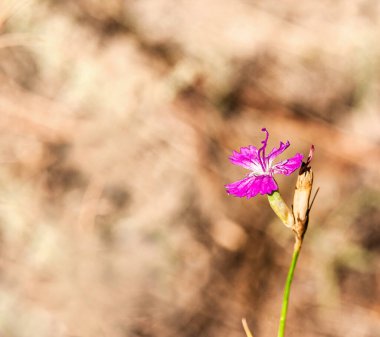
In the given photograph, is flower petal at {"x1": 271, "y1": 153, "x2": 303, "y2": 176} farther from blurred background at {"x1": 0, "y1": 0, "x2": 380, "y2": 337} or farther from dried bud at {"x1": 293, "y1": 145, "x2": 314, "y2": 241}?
blurred background at {"x1": 0, "y1": 0, "x2": 380, "y2": 337}

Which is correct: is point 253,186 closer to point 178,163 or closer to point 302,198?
point 302,198

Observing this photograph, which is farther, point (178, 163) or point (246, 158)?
point (178, 163)

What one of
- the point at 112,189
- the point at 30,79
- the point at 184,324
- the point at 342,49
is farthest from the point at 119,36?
the point at 184,324

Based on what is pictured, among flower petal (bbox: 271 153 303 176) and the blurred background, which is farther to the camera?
the blurred background

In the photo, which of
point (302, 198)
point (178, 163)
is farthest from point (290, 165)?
point (178, 163)

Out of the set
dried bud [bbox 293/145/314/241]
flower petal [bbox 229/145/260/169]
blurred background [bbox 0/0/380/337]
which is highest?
blurred background [bbox 0/0/380/337]

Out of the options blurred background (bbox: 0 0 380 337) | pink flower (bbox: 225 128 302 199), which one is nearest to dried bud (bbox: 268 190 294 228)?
pink flower (bbox: 225 128 302 199)

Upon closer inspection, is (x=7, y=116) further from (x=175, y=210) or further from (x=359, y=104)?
(x=359, y=104)
